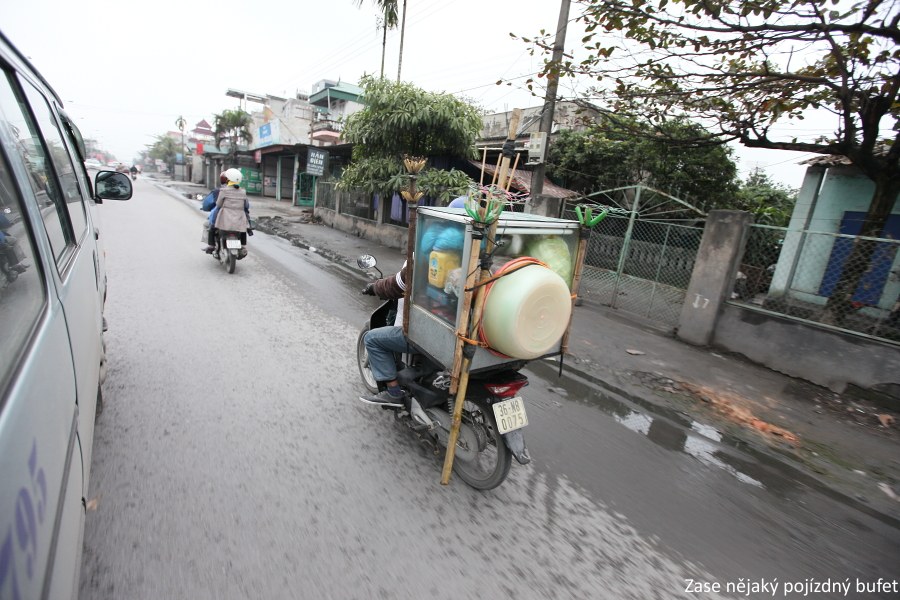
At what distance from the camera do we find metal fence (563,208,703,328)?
691 centimetres

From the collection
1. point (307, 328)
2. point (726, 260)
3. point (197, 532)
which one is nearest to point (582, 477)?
point (197, 532)

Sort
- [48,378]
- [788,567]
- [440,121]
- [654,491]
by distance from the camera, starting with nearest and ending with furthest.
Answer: [48,378] < [788,567] < [654,491] < [440,121]

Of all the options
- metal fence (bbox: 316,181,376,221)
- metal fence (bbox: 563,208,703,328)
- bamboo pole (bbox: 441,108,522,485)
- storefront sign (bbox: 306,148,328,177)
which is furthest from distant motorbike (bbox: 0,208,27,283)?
storefront sign (bbox: 306,148,328,177)

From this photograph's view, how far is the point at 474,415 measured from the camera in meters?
2.88

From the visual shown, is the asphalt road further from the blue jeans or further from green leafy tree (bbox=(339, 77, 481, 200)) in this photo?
green leafy tree (bbox=(339, 77, 481, 200))

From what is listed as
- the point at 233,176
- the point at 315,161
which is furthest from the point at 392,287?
the point at 315,161

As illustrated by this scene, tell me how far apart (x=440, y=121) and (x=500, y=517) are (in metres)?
8.71

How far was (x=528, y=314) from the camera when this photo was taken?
231 cm

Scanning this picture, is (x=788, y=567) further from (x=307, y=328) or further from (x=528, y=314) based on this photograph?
(x=307, y=328)

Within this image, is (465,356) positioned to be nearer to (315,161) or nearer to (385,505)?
(385,505)

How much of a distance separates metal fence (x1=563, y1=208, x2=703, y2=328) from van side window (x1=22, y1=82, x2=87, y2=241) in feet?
22.8

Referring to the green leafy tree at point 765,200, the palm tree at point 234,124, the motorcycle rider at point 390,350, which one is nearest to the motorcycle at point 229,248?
the motorcycle rider at point 390,350

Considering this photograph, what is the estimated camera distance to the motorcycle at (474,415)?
2.60 meters

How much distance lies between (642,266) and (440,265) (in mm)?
5845
